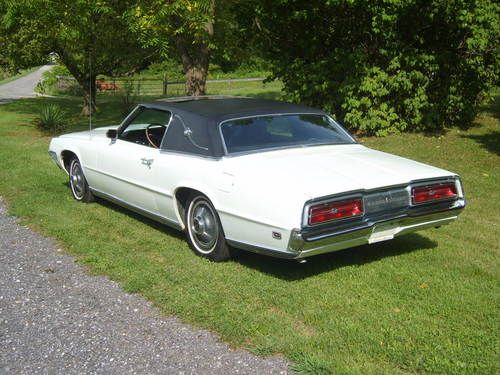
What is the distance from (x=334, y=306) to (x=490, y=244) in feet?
7.85

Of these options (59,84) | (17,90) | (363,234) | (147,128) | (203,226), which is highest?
(147,128)

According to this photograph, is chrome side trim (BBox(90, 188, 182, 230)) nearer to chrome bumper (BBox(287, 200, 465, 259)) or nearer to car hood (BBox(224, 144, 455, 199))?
car hood (BBox(224, 144, 455, 199))

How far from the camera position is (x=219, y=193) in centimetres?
528

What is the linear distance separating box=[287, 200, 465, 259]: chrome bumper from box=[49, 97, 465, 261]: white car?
0.01m

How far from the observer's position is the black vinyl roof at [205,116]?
5.70 meters

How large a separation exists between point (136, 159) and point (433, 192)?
2.92 meters

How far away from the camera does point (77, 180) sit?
26.2 feet

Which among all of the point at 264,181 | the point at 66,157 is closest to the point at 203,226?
the point at 264,181

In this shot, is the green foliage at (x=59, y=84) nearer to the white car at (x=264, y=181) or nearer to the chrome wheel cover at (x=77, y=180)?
the chrome wheel cover at (x=77, y=180)

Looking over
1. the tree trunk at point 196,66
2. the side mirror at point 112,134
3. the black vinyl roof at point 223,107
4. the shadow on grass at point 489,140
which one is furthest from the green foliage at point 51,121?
the black vinyl roof at point 223,107

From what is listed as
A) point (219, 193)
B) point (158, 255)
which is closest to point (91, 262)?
point (158, 255)

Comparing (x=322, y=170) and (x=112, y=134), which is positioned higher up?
(x=322, y=170)

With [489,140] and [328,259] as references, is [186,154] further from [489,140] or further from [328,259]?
[489,140]

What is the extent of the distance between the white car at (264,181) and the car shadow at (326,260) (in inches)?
14.8
